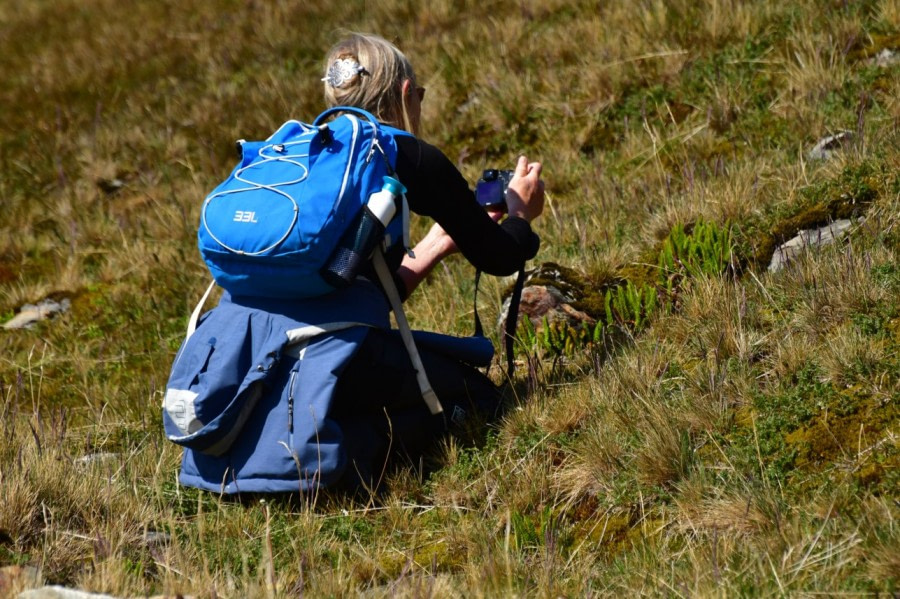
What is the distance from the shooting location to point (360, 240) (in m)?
3.28

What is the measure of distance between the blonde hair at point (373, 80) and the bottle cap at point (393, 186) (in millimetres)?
421

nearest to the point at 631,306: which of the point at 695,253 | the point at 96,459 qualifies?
the point at 695,253

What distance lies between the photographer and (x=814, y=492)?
9.39ft

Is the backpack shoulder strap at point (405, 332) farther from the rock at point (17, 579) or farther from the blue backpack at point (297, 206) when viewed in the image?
the rock at point (17, 579)

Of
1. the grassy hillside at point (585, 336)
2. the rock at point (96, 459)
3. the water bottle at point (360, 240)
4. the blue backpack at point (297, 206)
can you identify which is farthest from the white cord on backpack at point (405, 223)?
the rock at point (96, 459)

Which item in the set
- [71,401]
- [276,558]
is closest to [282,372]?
[276,558]

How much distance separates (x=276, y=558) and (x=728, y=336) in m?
1.87

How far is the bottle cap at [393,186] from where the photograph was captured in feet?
10.9

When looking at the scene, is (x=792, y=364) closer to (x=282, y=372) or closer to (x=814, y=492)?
(x=814, y=492)

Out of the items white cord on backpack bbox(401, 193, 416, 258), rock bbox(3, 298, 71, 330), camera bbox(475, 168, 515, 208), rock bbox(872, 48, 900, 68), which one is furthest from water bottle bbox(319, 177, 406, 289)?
rock bbox(3, 298, 71, 330)

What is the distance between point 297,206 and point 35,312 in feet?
12.6

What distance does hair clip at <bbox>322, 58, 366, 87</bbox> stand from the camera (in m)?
3.61

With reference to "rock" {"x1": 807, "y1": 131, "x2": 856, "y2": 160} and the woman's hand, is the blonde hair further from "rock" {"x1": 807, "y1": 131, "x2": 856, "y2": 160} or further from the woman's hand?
"rock" {"x1": 807, "y1": 131, "x2": 856, "y2": 160}

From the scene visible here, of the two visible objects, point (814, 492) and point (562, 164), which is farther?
point (562, 164)
